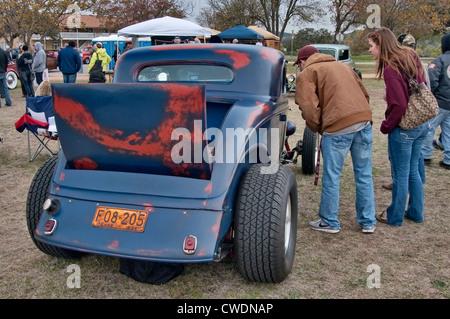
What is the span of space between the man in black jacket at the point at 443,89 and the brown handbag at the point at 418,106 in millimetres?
1902

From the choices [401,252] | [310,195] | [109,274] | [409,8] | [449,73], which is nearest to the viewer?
[109,274]

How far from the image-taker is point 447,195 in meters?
4.95

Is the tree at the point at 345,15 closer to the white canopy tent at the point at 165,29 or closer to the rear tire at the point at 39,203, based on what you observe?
the white canopy tent at the point at 165,29

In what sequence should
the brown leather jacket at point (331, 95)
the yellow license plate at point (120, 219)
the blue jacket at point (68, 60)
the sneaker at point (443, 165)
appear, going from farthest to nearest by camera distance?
1. the blue jacket at point (68, 60)
2. the sneaker at point (443, 165)
3. the brown leather jacket at point (331, 95)
4. the yellow license plate at point (120, 219)

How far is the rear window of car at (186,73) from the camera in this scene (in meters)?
3.81

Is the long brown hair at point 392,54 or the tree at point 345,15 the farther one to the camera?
the tree at point 345,15

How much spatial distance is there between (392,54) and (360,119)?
0.67 m

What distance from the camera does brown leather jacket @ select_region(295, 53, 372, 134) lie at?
11.5 ft

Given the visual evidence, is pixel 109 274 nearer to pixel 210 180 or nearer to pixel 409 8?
pixel 210 180

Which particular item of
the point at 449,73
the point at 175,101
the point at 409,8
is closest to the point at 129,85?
the point at 175,101

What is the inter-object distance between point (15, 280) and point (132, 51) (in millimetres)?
2261

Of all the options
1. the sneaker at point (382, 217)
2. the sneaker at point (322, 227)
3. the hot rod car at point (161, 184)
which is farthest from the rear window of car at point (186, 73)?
the sneaker at point (382, 217)

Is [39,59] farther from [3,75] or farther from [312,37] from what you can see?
[312,37]

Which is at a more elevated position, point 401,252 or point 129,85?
point 129,85
